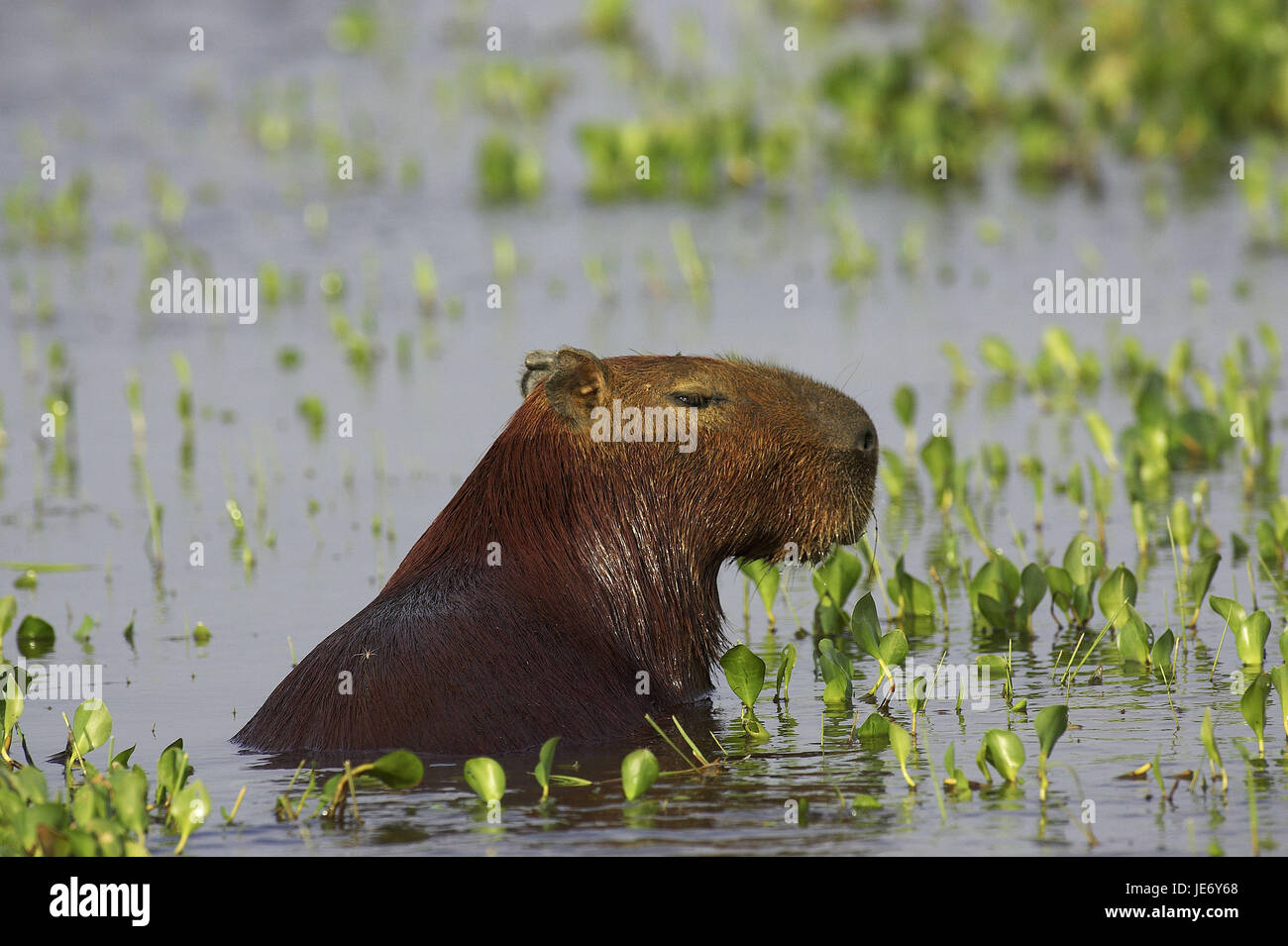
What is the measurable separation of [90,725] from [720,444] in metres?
2.27

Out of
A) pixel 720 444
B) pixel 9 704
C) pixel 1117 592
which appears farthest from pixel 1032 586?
pixel 9 704

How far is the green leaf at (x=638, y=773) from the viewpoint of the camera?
578 cm

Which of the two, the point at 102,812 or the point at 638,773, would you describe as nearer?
the point at 102,812

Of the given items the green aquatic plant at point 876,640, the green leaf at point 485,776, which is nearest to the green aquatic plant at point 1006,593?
the green aquatic plant at point 876,640

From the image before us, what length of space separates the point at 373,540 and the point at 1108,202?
28.3 feet

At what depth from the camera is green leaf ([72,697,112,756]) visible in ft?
20.2

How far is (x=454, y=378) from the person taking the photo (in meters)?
12.3

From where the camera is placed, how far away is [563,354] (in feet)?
22.6

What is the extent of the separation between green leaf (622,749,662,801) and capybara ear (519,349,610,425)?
4.94 feet

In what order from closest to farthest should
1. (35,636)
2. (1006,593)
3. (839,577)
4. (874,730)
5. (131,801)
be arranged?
(131,801), (874,730), (1006,593), (839,577), (35,636)

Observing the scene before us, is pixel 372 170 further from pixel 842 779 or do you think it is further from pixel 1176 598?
pixel 842 779

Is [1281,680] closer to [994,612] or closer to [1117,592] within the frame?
[1117,592]

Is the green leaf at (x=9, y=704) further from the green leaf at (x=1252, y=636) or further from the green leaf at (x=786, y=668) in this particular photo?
the green leaf at (x=1252, y=636)

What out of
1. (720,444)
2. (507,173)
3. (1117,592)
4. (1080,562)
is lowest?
(1117,592)
